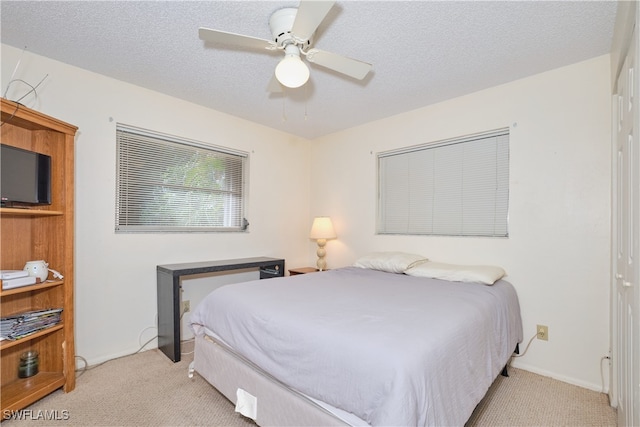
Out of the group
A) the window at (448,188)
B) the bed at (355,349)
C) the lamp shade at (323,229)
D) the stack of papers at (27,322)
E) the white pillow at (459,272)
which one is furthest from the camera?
the lamp shade at (323,229)

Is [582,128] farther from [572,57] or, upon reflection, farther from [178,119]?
[178,119]

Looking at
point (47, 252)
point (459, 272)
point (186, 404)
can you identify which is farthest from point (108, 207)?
point (459, 272)

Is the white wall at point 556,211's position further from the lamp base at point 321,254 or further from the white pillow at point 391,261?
the lamp base at point 321,254

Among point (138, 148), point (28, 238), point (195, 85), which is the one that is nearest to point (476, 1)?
point (195, 85)

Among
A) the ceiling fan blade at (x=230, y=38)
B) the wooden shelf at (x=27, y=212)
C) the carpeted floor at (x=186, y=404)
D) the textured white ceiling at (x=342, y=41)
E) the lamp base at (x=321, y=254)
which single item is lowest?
the carpeted floor at (x=186, y=404)

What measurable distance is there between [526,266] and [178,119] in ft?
11.0

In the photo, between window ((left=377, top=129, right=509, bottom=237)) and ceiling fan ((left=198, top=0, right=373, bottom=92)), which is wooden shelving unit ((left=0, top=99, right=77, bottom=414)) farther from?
window ((left=377, top=129, right=509, bottom=237))

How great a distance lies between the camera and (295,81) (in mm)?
1723

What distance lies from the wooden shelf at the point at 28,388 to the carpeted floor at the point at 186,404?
0.23 feet

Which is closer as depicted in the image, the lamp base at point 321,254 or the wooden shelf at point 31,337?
the wooden shelf at point 31,337

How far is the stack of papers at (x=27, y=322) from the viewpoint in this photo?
1.76m

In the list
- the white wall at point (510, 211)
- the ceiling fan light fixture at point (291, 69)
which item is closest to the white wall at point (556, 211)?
the white wall at point (510, 211)

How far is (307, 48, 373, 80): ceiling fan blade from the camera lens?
5.86 ft

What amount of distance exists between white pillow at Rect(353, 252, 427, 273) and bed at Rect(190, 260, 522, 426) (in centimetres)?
53
